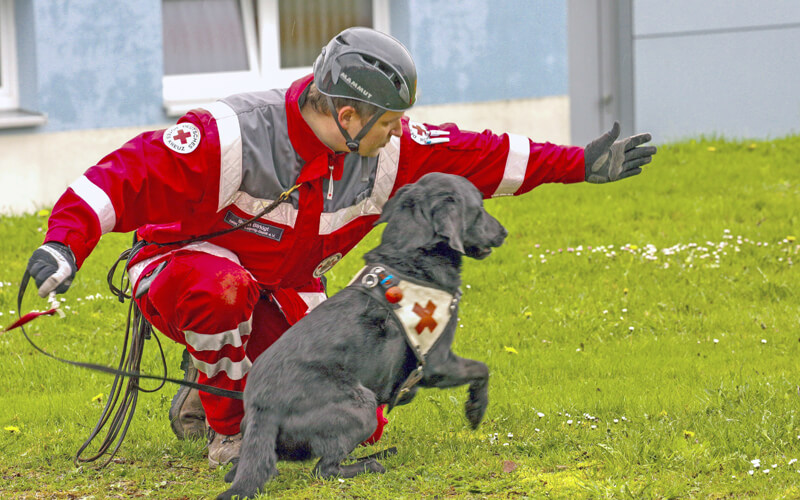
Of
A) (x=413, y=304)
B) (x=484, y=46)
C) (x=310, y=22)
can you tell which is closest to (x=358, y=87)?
(x=413, y=304)

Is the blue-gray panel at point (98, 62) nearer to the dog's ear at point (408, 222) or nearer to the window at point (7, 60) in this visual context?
the window at point (7, 60)

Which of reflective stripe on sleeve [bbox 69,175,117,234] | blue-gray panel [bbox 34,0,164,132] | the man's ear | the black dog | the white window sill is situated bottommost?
the black dog

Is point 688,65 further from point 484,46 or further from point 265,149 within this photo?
point 265,149

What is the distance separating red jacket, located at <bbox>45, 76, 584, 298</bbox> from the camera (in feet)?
12.1

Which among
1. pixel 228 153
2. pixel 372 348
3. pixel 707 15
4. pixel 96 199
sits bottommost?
pixel 372 348

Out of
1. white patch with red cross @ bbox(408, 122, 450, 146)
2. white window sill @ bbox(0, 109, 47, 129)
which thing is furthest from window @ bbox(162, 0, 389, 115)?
white patch with red cross @ bbox(408, 122, 450, 146)

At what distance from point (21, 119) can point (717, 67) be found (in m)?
6.93

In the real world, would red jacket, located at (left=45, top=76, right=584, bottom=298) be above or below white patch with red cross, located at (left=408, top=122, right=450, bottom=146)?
below

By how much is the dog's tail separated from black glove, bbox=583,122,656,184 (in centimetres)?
163

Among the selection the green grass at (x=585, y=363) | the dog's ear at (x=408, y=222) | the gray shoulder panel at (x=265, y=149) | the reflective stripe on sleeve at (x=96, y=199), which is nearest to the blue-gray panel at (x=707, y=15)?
the green grass at (x=585, y=363)

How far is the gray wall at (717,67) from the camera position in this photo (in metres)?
10.9

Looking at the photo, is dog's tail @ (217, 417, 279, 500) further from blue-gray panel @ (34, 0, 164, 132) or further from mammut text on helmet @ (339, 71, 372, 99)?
blue-gray panel @ (34, 0, 164, 132)

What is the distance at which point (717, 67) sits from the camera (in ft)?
36.2

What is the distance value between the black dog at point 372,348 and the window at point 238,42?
6.77m
